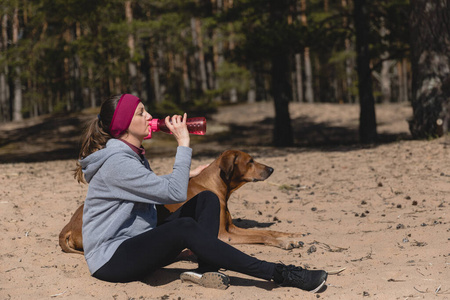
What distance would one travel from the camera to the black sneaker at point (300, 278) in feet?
12.5

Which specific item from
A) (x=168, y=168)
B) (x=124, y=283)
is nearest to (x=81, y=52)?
(x=168, y=168)

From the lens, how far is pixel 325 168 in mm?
9773

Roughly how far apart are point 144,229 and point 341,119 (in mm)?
21945

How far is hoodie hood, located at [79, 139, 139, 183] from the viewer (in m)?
3.77

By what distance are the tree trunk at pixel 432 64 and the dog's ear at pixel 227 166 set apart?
8018 millimetres

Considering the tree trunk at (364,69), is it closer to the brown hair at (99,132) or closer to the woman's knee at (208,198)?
the woman's knee at (208,198)

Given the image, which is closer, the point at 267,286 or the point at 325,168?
the point at 267,286

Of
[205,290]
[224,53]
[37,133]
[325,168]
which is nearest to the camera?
[205,290]

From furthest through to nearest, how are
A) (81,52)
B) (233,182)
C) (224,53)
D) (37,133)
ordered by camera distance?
(37,133)
(81,52)
(224,53)
(233,182)

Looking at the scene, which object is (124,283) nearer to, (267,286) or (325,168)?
(267,286)

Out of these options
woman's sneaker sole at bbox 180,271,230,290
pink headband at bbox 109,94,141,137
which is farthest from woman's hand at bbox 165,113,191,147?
woman's sneaker sole at bbox 180,271,230,290

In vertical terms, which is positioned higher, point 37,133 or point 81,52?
point 81,52

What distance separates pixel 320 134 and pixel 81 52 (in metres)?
10.8

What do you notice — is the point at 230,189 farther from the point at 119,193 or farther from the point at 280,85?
the point at 280,85
